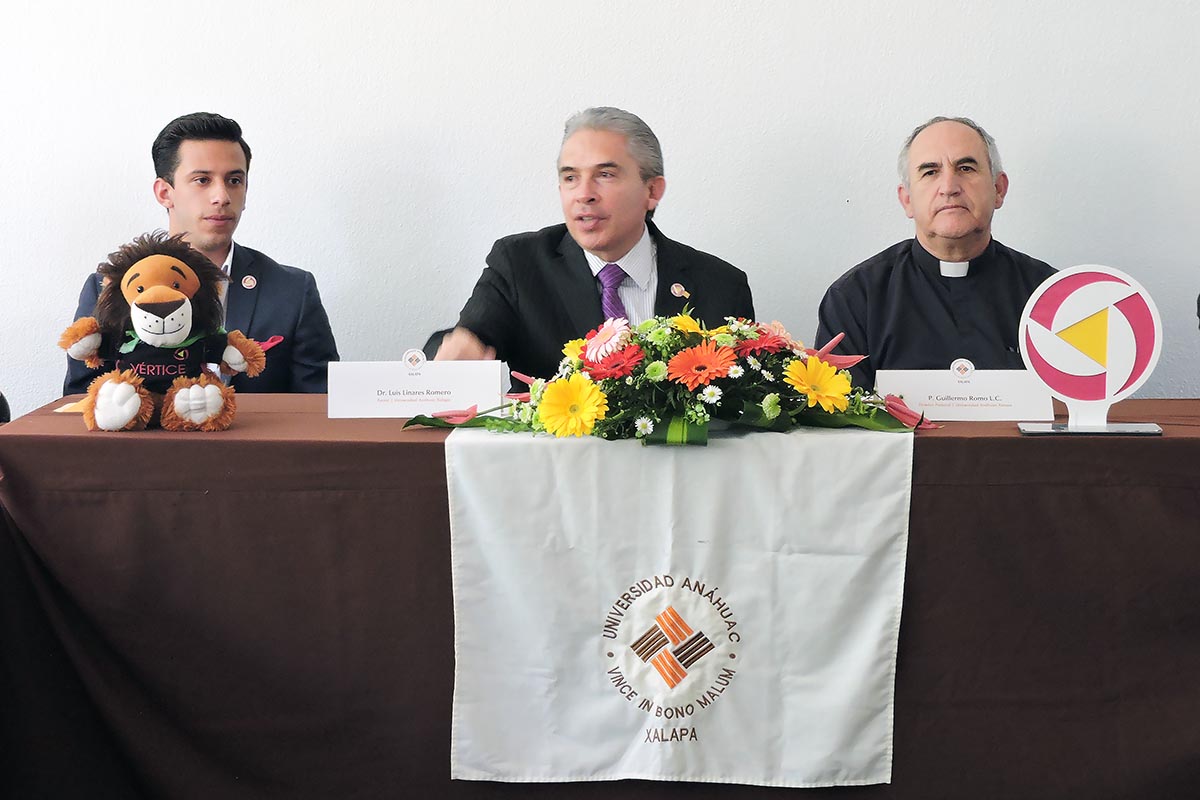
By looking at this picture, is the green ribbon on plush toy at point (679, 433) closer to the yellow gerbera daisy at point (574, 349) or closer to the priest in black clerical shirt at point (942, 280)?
the yellow gerbera daisy at point (574, 349)

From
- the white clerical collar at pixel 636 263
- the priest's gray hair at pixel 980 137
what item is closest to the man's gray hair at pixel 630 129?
the white clerical collar at pixel 636 263

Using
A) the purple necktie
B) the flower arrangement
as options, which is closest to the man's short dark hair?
the purple necktie

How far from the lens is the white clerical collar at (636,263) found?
2.61 metres

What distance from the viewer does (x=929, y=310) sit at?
273 centimetres

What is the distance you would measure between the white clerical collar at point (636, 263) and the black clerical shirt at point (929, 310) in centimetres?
46

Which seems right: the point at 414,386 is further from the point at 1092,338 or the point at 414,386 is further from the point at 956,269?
the point at 956,269

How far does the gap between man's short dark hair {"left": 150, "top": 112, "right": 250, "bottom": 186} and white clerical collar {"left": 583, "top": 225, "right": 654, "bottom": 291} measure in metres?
0.99

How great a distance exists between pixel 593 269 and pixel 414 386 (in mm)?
877

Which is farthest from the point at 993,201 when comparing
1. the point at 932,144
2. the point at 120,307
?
the point at 120,307

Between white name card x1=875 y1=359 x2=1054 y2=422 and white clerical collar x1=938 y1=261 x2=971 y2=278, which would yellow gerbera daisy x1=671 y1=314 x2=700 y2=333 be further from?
white clerical collar x1=938 y1=261 x2=971 y2=278

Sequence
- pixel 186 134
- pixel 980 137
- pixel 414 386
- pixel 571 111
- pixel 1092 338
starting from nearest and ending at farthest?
pixel 1092 338, pixel 414 386, pixel 980 137, pixel 186 134, pixel 571 111

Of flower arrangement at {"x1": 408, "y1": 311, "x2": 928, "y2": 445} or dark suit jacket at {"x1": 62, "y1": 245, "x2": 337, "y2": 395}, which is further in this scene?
dark suit jacket at {"x1": 62, "y1": 245, "x2": 337, "y2": 395}

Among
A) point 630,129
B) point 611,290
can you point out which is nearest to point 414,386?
point 611,290

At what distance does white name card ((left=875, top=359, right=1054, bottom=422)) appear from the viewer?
71.0 inches
